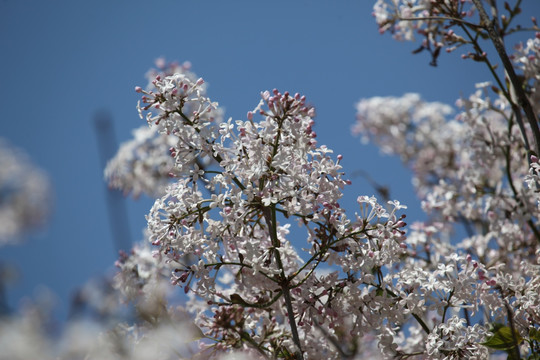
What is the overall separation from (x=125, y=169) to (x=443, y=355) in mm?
4111

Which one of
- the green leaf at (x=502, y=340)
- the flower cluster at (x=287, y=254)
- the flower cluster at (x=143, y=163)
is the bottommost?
the green leaf at (x=502, y=340)

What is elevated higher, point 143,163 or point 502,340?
point 143,163

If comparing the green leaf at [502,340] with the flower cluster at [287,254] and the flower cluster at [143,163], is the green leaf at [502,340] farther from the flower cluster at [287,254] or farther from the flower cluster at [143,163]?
the flower cluster at [143,163]

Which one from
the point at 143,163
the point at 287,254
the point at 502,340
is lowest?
the point at 502,340

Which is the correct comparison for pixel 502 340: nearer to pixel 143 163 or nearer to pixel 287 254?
pixel 287 254

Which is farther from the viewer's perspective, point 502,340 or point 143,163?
point 143,163

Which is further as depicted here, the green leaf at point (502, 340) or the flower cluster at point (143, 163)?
the flower cluster at point (143, 163)

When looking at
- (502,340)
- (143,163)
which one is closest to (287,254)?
(502,340)

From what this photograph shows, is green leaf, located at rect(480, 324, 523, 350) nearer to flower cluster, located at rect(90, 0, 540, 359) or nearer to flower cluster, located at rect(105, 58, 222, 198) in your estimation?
flower cluster, located at rect(90, 0, 540, 359)

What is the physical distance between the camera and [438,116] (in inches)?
344

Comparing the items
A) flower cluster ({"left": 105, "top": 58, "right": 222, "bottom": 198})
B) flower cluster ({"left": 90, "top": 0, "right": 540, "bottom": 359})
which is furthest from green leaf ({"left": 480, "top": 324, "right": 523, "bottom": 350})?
flower cluster ({"left": 105, "top": 58, "right": 222, "bottom": 198})

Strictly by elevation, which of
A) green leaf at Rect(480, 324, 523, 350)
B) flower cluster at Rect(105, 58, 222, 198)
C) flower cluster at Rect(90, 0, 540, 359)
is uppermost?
flower cluster at Rect(105, 58, 222, 198)

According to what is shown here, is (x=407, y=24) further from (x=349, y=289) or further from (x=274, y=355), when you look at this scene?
(x=274, y=355)

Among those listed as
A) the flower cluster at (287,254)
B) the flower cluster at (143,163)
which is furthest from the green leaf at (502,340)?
the flower cluster at (143,163)
